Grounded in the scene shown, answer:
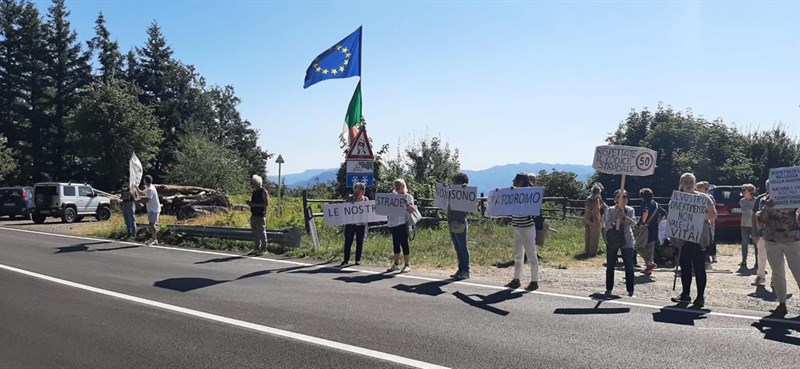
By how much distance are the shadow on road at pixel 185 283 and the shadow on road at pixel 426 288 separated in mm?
3157

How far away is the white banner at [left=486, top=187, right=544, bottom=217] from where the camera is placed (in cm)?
932

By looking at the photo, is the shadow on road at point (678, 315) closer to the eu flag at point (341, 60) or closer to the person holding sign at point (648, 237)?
the person holding sign at point (648, 237)

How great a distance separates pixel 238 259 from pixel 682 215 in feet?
29.1

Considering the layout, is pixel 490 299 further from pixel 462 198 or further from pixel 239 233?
pixel 239 233

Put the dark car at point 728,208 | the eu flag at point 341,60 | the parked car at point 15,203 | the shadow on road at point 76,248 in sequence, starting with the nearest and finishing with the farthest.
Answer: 1. the shadow on road at point 76,248
2. the eu flag at point 341,60
3. the dark car at point 728,208
4. the parked car at point 15,203

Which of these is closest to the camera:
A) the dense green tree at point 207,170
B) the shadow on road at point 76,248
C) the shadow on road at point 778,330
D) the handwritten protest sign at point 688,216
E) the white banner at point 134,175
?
the shadow on road at point 778,330

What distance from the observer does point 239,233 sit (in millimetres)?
14211

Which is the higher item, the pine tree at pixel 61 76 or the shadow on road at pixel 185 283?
the pine tree at pixel 61 76

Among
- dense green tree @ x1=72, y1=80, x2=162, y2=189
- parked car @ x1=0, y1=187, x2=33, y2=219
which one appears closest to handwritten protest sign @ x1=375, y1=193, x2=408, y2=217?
parked car @ x1=0, y1=187, x2=33, y2=219

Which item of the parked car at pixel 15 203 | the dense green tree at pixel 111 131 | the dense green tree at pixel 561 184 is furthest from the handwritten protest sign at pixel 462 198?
the dense green tree at pixel 111 131

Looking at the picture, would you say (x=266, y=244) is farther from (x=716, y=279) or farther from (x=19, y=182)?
(x=19, y=182)

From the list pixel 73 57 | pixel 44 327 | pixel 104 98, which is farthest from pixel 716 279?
pixel 73 57

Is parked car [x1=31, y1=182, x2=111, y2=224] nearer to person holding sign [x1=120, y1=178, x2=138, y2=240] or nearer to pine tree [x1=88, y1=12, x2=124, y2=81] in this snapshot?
person holding sign [x1=120, y1=178, x2=138, y2=240]

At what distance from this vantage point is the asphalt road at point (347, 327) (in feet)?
17.4
